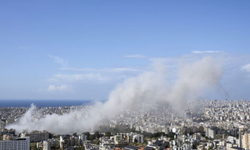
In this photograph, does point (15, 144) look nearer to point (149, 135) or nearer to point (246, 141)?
point (149, 135)

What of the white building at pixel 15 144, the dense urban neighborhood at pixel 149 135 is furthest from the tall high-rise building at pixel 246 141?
the white building at pixel 15 144

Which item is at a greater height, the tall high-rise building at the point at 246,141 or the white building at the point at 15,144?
the white building at the point at 15,144

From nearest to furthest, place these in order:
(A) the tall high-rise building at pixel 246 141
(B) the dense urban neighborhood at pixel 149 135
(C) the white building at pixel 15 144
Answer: (C) the white building at pixel 15 144
(B) the dense urban neighborhood at pixel 149 135
(A) the tall high-rise building at pixel 246 141

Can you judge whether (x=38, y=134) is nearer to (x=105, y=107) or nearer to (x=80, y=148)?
(x=80, y=148)

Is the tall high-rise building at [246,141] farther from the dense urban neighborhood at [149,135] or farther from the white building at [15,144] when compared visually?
the white building at [15,144]

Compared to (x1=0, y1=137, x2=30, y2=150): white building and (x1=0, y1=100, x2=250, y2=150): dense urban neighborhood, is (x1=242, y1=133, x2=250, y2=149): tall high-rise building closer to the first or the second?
(x1=0, y1=100, x2=250, y2=150): dense urban neighborhood

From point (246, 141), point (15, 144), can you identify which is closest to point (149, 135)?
point (246, 141)

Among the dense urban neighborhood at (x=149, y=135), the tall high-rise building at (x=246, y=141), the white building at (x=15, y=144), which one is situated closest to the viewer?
the white building at (x=15, y=144)

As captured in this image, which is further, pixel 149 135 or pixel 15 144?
pixel 149 135

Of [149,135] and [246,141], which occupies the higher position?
[246,141]

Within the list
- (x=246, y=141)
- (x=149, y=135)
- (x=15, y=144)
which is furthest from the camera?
(x=149, y=135)

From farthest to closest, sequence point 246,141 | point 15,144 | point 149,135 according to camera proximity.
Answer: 1. point 149,135
2. point 246,141
3. point 15,144
